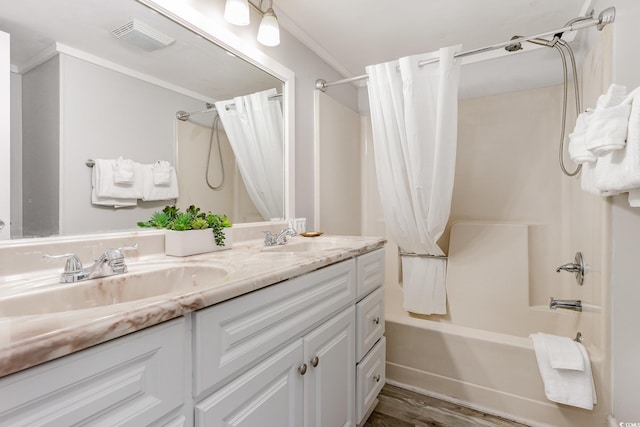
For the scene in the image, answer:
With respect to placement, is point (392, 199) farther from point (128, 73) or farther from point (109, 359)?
point (109, 359)

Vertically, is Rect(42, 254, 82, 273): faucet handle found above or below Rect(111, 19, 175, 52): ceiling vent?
below

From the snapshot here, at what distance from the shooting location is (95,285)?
80 centimetres

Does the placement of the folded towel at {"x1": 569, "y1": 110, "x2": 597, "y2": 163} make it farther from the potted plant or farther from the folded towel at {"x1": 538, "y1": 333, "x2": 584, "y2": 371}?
the potted plant

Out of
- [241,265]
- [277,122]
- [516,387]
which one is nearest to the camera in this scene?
[241,265]

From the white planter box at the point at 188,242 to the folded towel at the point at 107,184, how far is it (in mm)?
199

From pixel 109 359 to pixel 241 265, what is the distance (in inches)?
18.4

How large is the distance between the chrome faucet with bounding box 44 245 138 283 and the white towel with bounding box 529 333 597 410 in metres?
1.81

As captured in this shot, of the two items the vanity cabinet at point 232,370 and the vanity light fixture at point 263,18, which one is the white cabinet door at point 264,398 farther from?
the vanity light fixture at point 263,18

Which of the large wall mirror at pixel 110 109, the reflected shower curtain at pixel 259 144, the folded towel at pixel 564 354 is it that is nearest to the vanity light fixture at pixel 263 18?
the large wall mirror at pixel 110 109

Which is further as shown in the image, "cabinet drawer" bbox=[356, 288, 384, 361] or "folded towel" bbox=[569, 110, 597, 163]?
"cabinet drawer" bbox=[356, 288, 384, 361]

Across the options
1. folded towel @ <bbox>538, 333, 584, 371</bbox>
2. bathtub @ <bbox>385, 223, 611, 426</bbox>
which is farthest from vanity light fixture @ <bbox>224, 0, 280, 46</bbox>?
folded towel @ <bbox>538, 333, 584, 371</bbox>

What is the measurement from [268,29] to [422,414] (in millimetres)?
2167

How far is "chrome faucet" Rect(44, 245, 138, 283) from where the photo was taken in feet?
2.63

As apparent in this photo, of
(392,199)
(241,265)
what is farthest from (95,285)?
(392,199)
